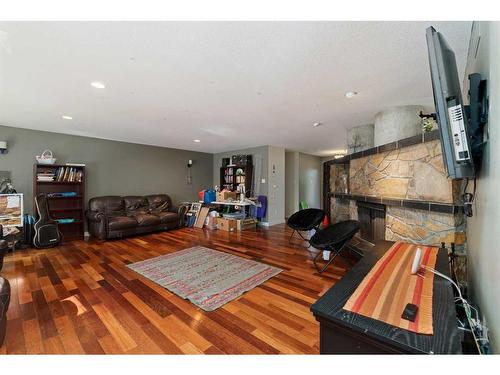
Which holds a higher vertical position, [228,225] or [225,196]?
[225,196]

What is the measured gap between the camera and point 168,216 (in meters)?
5.36

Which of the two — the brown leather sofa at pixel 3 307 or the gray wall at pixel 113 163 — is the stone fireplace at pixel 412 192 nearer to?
the brown leather sofa at pixel 3 307

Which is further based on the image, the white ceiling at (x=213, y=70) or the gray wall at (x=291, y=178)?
the gray wall at (x=291, y=178)

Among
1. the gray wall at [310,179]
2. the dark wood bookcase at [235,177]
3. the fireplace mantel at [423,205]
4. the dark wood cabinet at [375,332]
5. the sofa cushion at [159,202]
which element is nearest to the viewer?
the dark wood cabinet at [375,332]

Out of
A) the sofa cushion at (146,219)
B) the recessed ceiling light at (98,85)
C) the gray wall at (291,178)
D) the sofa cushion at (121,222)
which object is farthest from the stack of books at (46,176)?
the gray wall at (291,178)

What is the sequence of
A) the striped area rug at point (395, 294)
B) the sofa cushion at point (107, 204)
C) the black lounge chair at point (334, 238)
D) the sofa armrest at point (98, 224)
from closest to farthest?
the striped area rug at point (395, 294), the black lounge chair at point (334, 238), the sofa armrest at point (98, 224), the sofa cushion at point (107, 204)

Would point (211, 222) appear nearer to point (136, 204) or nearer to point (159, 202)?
point (159, 202)

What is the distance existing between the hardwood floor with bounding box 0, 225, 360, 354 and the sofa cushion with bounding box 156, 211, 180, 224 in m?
1.89

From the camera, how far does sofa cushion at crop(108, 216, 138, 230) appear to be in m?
4.43

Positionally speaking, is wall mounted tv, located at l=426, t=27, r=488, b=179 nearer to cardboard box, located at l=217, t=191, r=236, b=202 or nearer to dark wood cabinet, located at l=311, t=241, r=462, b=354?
dark wood cabinet, located at l=311, t=241, r=462, b=354

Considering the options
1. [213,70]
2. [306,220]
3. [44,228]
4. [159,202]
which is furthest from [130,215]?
[213,70]

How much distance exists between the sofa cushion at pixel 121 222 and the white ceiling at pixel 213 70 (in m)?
2.03

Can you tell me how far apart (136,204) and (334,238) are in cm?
485

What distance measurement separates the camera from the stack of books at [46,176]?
13.7 ft
